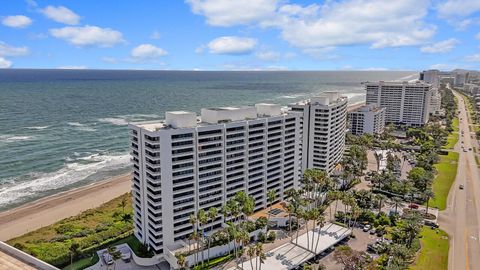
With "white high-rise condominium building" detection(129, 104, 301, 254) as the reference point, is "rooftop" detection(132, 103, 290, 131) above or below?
above

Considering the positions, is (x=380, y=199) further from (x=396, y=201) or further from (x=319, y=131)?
(x=319, y=131)

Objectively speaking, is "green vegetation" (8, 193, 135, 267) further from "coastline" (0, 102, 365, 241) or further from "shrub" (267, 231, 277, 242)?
"shrub" (267, 231, 277, 242)

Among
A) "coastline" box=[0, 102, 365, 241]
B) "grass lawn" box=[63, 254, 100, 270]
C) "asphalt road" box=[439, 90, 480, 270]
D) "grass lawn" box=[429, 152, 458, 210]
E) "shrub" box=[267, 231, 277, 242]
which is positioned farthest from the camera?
"grass lawn" box=[429, 152, 458, 210]

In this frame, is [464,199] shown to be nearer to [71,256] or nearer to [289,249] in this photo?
[289,249]

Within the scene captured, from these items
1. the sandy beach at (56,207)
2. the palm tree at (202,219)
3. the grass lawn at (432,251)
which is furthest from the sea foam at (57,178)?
the grass lawn at (432,251)

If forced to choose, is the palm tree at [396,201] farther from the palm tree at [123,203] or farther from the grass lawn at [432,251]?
the palm tree at [123,203]

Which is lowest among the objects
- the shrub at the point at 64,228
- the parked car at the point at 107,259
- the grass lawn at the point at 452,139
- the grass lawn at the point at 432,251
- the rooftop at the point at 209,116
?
the shrub at the point at 64,228

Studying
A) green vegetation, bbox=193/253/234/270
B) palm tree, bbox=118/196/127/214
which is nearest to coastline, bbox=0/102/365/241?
palm tree, bbox=118/196/127/214
